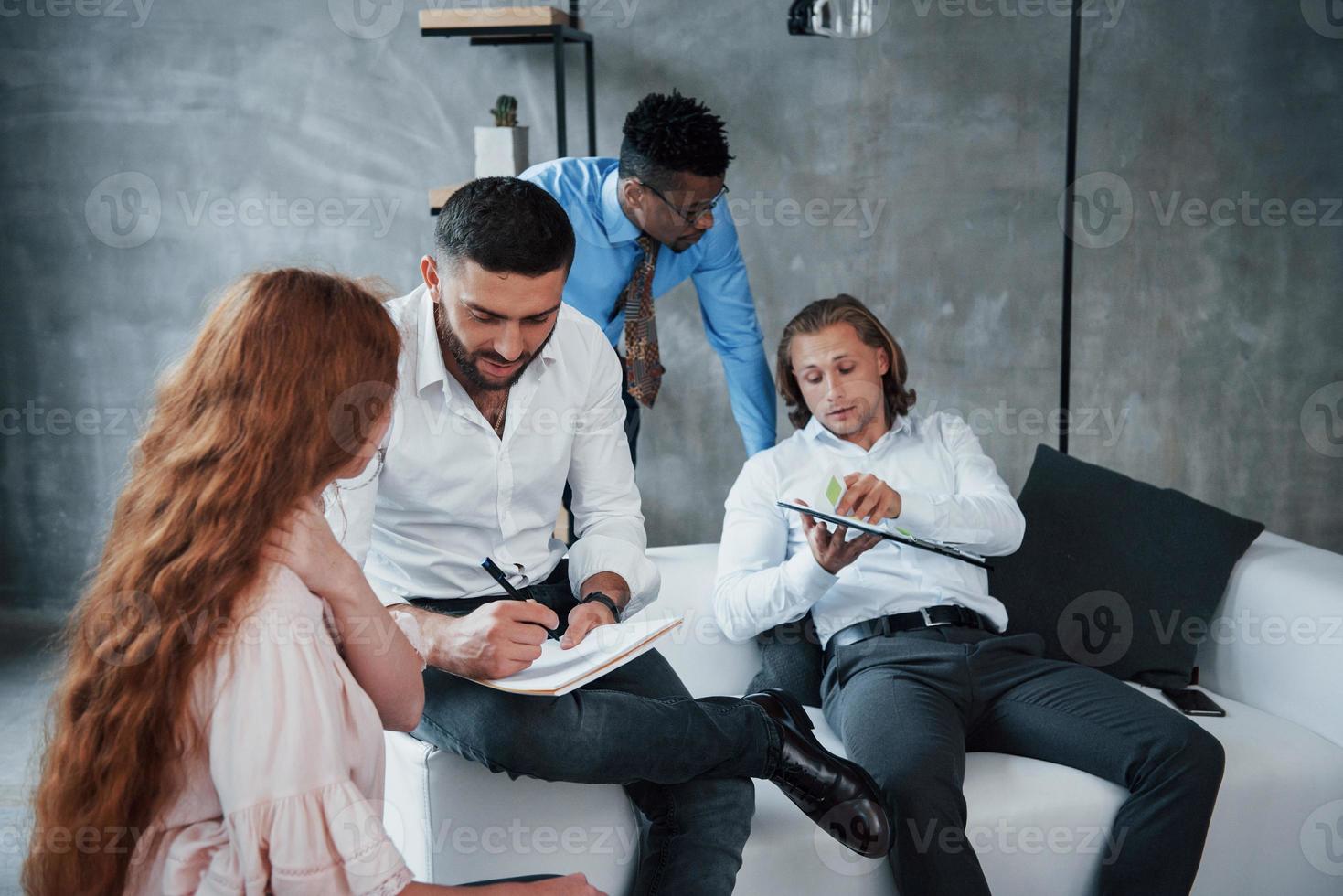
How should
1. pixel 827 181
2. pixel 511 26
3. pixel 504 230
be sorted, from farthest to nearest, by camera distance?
pixel 827 181 < pixel 511 26 < pixel 504 230

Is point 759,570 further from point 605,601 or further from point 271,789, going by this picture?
point 271,789

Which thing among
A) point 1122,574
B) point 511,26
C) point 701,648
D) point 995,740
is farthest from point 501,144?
point 995,740

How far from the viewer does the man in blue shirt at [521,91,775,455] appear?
2.27m

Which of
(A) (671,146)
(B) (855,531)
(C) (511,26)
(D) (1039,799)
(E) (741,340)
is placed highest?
(C) (511,26)

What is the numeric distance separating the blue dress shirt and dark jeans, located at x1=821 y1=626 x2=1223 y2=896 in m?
0.86

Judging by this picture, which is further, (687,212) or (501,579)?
(687,212)

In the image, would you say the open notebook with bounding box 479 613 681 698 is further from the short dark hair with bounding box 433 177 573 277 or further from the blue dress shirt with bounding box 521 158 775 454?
the blue dress shirt with bounding box 521 158 775 454

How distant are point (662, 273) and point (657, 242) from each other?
0.40 ft

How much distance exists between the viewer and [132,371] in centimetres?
362

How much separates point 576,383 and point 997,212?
1.88 metres

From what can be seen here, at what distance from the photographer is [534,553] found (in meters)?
1.85

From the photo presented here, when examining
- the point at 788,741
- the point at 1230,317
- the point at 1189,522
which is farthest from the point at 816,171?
the point at 788,741

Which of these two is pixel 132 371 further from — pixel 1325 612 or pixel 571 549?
pixel 1325 612

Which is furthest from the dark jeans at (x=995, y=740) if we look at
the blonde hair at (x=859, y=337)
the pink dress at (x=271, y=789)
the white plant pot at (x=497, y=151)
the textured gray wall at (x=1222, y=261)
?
the textured gray wall at (x=1222, y=261)
